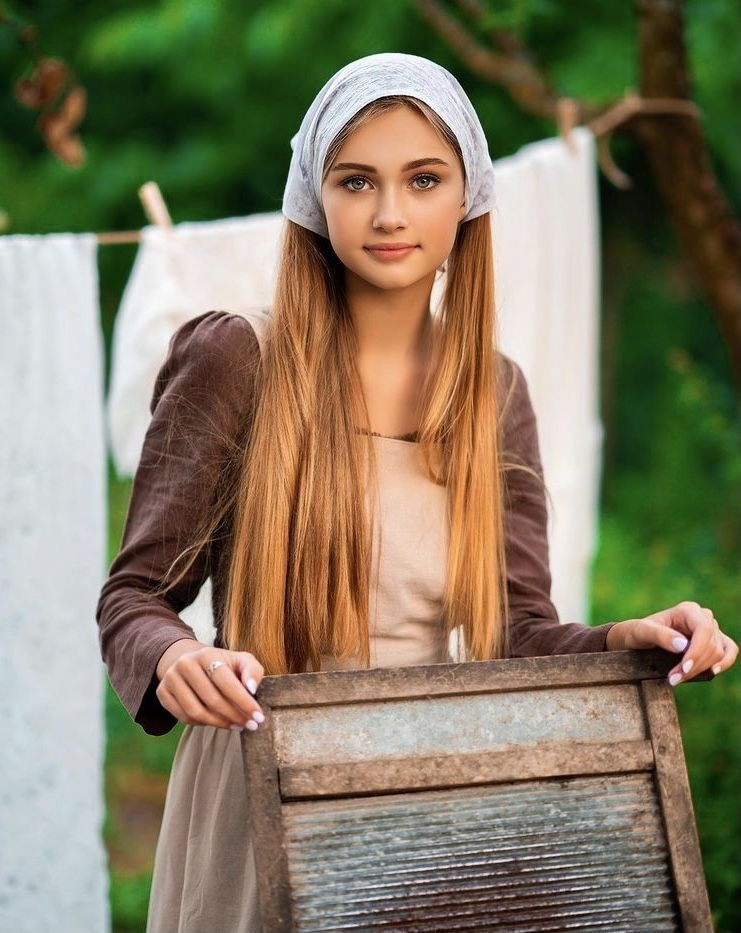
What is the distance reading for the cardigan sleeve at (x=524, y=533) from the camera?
2.16 m

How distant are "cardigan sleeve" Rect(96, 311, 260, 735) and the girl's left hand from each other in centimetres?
63

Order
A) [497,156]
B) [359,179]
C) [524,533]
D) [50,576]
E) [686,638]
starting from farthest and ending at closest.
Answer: [497,156] → [50,576] → [524,533] → [359,179] → [686,638]

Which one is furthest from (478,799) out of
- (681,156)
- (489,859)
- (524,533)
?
(681,156)

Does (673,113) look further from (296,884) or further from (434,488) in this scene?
(296,884)

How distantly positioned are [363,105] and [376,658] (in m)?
0.80

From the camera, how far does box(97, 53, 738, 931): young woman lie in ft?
6.19

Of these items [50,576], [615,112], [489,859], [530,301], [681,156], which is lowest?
[489,859]

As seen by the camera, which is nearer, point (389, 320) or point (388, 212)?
point (388, 212)

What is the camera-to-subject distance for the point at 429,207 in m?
1.92

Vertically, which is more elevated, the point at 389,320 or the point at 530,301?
the point at 530,301

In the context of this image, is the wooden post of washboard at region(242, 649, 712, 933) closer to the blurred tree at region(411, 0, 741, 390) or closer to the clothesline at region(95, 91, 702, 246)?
the clothesline at region(95, 91, 702, 246)

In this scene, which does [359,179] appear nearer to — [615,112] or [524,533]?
[524,533]

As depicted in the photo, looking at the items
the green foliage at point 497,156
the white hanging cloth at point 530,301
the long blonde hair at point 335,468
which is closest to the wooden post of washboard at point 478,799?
the long blonde hair at point 335,468

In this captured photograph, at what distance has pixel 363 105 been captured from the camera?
1860mm
